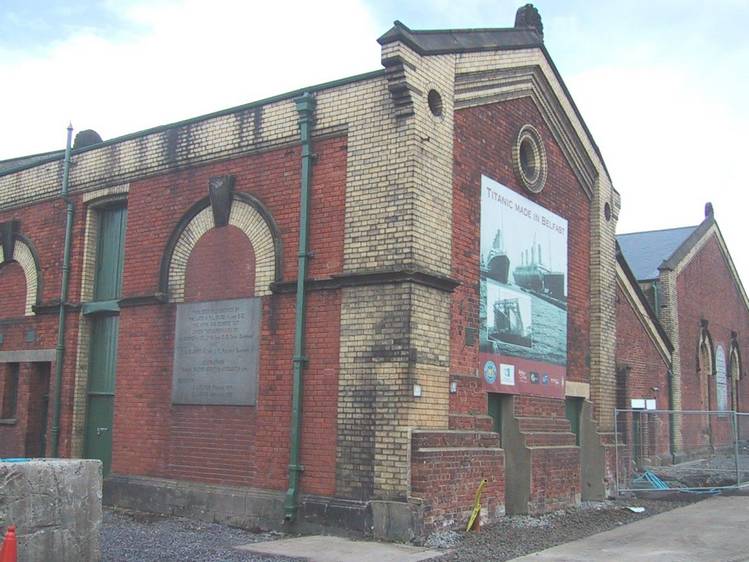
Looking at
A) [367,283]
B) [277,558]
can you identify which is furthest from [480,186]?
[277,558]

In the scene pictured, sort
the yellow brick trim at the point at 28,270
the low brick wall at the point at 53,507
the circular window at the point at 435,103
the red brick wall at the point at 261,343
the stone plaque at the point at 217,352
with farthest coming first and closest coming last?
the yellow brick trim at the point at 28,270, the stone plaque at the point at 217,352, the circular window at the point at 435,103, the red brick wall at the point at 261,343, the low brick wall at the point at 53,507

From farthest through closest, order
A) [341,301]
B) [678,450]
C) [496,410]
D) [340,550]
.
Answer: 1. [678,450]
2. [496,410]
3. [341,301]
4. [340,550]

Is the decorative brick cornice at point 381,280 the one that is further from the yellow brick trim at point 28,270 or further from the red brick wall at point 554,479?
the yellow brick trim at point 28,270

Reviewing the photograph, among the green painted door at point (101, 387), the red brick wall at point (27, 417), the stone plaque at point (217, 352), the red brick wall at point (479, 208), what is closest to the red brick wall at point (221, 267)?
the stone plaque at point (217, 352)

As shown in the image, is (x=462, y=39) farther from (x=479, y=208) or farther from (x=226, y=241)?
(x=226, y=241)

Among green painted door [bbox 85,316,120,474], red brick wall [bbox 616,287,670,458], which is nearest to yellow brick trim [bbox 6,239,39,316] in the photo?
green painted door [bbox 85,316,120,474]

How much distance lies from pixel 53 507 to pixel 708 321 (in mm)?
23586

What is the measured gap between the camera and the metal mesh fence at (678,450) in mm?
16203

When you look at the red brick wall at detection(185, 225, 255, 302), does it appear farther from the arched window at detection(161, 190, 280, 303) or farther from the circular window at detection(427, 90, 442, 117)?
the circular window at detection(427, 90, 442, 117)

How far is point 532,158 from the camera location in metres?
14.3

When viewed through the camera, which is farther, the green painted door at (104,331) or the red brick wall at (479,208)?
the green painted door at (104,331)

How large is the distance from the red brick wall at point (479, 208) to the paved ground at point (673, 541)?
2.49 meters

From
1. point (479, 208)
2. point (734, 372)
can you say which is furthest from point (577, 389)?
point (734, 372)

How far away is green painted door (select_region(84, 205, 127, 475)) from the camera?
14.1 metres
